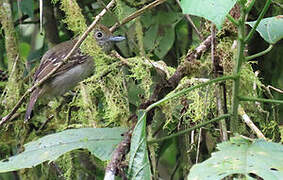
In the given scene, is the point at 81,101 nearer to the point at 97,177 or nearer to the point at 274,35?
the point at 97,177

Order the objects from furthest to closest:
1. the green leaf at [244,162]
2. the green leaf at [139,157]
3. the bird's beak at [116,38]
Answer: the bird's beak at [116,38], the green leaf at [139,157], the green leaf at [244,162]

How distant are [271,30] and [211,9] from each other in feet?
1.40

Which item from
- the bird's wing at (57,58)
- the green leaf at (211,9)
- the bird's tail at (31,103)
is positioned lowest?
the bird's tail at (31,103)

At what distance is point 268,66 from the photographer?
10.4 feet

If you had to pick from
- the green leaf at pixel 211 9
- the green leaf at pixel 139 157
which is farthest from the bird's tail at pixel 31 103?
the green leaf at pixel 211 9

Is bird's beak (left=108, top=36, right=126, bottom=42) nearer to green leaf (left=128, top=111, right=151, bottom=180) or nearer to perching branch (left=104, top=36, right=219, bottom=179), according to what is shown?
perching branch (left=104, top=36, right=219, bottom=179)

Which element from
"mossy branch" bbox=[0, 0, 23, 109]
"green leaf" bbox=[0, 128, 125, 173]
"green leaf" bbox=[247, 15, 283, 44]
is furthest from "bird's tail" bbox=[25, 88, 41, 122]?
"green leaf" bbox=[247, 15, 283, 44]

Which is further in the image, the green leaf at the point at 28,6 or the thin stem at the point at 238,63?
the green leaf at the point at 28,6

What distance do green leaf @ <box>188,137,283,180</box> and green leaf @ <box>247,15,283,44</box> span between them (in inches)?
14.4

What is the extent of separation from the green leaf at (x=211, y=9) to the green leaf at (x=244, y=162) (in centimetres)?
37

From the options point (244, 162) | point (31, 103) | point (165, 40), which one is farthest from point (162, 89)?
point (31, 103)

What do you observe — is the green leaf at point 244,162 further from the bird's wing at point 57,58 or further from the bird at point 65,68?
the bird's wing at point 57,58

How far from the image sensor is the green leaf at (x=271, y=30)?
5.63 feet

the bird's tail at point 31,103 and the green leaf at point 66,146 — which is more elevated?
the green leaf at point 66,146
